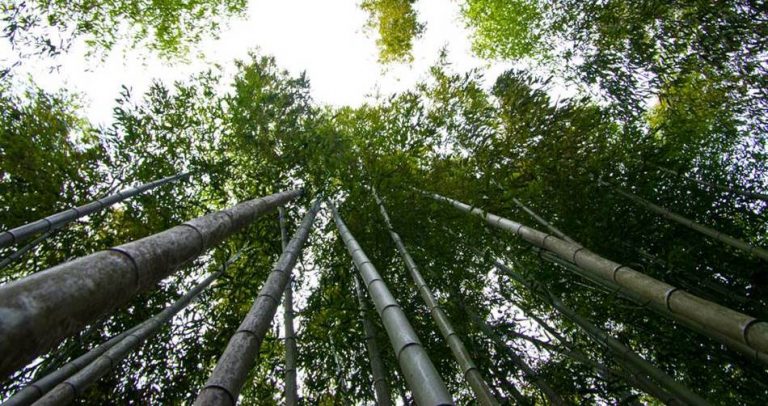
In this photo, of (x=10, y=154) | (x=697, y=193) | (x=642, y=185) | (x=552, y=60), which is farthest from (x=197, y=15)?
(x=697, y=193)

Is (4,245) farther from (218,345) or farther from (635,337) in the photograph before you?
(635,337)

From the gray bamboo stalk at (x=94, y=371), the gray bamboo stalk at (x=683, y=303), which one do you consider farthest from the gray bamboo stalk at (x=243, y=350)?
the gray bamboo stalk at (x=683, y=303)

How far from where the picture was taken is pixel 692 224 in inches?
175

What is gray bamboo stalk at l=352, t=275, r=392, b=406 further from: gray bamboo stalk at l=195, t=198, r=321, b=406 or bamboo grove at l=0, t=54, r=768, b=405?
gray bamboo stalk at l=195, t=198, r=321, b=406

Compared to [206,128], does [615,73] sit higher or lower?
lower

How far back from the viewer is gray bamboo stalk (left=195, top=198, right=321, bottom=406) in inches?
60.9

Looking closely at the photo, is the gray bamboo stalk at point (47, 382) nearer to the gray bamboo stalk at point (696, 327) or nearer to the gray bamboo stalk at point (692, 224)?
the gray bamboo stalk at point (696, 327)

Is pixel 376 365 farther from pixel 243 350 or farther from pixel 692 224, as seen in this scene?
pixel 692 224

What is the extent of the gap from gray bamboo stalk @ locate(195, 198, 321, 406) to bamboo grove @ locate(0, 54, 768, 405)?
1.05 meters

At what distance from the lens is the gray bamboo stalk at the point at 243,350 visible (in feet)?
5.08

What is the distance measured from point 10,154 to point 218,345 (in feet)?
12.5

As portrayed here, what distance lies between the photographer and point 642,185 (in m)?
5.22

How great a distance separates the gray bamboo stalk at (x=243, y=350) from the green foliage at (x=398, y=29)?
24.7ft

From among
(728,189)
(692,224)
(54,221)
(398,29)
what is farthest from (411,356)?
(398,29)
